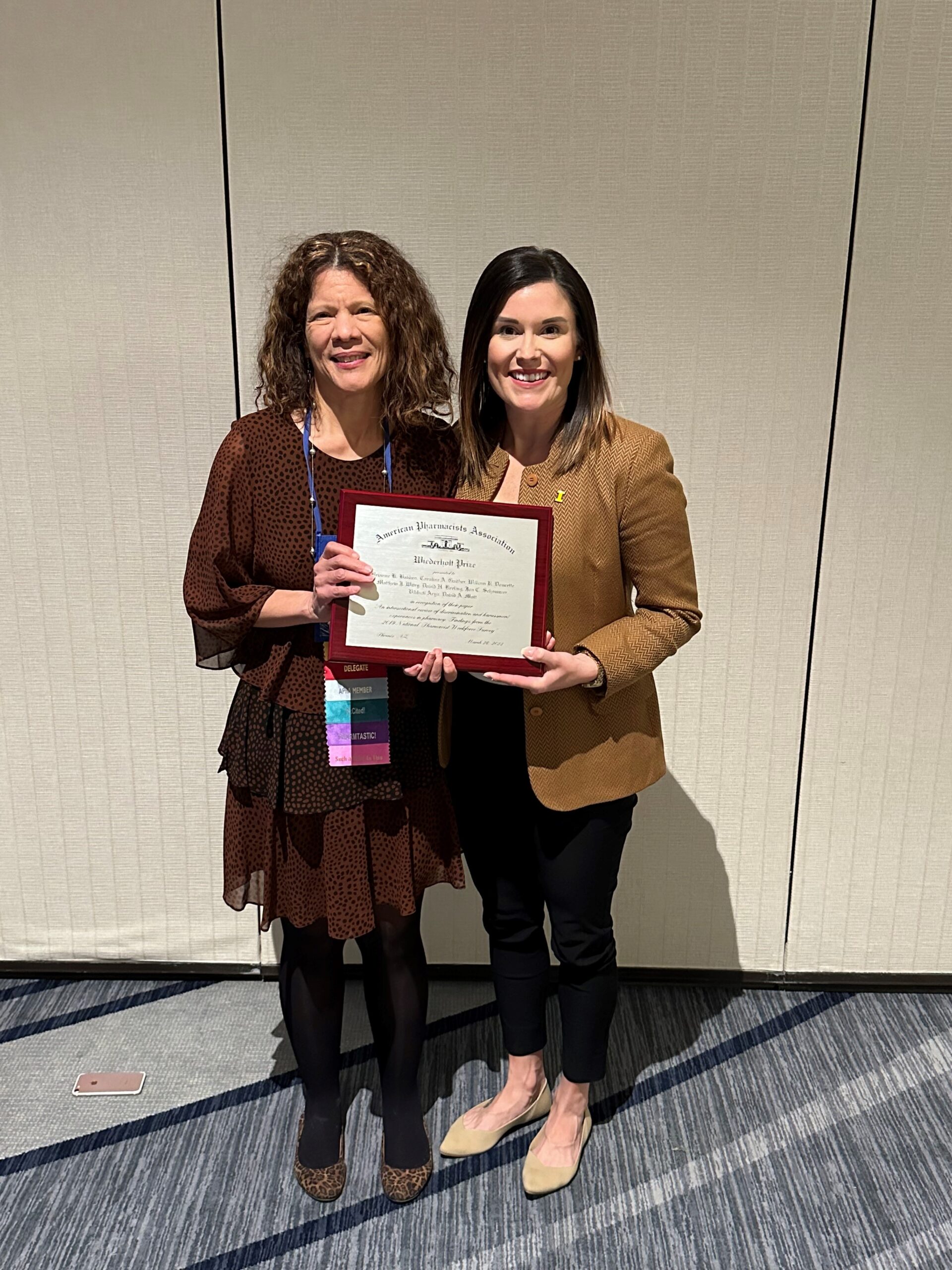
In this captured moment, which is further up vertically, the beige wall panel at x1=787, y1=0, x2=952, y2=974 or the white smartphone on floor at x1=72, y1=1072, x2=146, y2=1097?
the beige wall panel at x1=787, y1=0, x2=952, y2=974

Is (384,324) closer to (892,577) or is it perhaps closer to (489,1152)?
(892,577)

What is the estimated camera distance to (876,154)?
2.14 meters

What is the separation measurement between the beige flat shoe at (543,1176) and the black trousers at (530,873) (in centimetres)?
16

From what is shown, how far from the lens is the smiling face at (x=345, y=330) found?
1654 millimetres

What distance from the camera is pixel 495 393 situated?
1.78 m

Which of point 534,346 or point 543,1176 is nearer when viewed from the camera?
point 534,346

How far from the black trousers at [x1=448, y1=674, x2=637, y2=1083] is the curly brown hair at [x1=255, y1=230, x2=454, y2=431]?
0.49 metres

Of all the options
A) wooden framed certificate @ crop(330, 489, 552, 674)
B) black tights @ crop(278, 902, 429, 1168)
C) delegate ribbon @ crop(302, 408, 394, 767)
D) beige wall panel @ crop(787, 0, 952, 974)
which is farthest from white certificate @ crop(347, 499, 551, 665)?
beige wall panel @ crop(787, 0, 952, 974)

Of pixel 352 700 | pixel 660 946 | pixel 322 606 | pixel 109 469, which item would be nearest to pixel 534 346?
pixel 322 606

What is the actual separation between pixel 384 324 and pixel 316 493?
0.28 meters

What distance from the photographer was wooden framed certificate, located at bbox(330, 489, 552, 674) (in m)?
1.62

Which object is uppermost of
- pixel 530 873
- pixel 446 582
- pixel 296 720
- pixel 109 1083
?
pixel 446 582

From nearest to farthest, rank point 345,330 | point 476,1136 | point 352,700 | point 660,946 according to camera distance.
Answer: point 345,330 → point 352,700 → point 476,1136 → point 660,946

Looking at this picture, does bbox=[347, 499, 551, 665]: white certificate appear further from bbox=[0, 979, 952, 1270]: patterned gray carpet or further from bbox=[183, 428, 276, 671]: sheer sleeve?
bbox=[0, 979, 952, 1270]: patterned gray carpet
